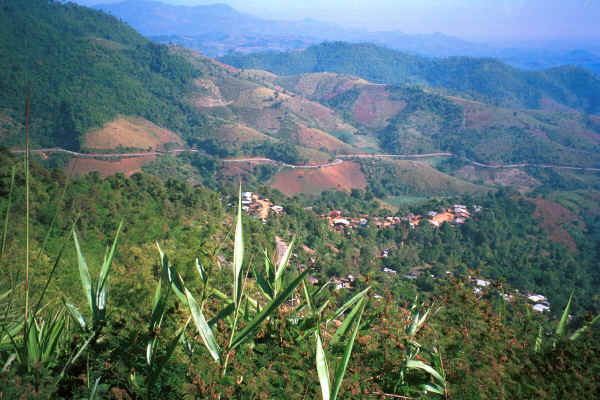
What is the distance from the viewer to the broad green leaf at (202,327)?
93.6 inches


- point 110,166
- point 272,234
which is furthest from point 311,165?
point 272,234

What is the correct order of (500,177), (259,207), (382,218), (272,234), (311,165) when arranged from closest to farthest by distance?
(272,234) → (259,207) → (382,218) → (311,165) → (500,177)

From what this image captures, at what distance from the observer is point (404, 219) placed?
43.1 metres

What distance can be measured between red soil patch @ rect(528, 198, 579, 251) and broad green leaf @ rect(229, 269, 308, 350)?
49099mm

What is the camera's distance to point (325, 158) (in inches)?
2835

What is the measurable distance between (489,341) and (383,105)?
127886mm

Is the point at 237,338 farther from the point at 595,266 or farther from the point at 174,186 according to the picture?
the point at 595,266

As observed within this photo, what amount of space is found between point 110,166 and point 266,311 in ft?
190

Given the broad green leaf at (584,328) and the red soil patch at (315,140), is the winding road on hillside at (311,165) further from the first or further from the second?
the broad green leaf at (584,328)

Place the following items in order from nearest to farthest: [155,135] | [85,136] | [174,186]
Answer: [174,186], [85,136], [155,135]

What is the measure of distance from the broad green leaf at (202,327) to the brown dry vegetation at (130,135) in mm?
62988

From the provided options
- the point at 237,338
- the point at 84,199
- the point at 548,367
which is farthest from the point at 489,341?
the point at 84,199

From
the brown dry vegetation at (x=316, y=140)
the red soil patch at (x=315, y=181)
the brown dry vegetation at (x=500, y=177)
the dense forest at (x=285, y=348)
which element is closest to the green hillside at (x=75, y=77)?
the brown dry vegetation at (x=316, y=140)

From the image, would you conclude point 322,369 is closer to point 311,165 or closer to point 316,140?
point 311,165
